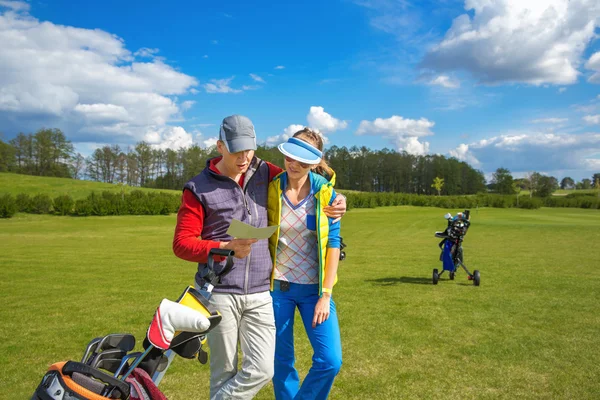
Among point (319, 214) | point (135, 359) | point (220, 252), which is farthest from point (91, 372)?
point (319, 214)

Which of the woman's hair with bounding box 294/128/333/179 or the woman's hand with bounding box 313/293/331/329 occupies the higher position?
the woman's hair with bounding box 294/128/333/179

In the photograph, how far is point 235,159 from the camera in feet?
A: 9.88

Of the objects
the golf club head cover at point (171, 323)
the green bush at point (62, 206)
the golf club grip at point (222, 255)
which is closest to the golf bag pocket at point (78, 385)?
the golf club head cover at point (171, 323)

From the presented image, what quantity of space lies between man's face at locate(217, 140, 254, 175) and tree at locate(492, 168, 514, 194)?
112 m

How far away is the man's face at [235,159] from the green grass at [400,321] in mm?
2686

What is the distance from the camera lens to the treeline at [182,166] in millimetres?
91688

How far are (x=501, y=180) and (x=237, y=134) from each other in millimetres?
120273

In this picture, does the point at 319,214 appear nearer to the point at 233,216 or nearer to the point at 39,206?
the point at 233,216

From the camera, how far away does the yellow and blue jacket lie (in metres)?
3.36

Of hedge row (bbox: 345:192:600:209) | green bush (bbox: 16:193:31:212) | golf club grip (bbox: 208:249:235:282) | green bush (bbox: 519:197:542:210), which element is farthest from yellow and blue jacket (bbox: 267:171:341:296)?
green bush (bbox: 519:197:542:210)

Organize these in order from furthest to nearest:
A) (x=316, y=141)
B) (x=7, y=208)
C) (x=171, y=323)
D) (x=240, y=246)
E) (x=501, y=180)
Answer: (x=501, y=180)
(x=7, y=208)
(x=316, y=141)
(x=240, y=246)
(x=171, y=323)

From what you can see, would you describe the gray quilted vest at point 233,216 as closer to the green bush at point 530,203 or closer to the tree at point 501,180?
the green bush at point 530,203

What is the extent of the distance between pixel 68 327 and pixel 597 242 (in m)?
22.0

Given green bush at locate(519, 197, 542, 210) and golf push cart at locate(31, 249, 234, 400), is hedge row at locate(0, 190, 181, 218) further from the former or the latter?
green bush at locate(519, 197, 542, 210)
